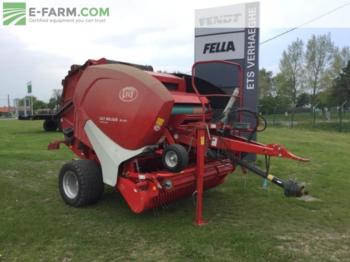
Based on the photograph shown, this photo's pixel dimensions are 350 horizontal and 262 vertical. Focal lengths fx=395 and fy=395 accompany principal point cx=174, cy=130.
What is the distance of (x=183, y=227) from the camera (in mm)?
4660

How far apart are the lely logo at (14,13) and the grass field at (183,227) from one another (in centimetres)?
787

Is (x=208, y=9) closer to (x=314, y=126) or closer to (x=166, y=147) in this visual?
(x=166, y=147)

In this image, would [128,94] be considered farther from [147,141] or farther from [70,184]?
[70,184]

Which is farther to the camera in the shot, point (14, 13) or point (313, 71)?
point (313, 71)

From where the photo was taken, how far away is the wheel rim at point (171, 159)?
4.49 m

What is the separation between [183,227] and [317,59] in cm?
4465

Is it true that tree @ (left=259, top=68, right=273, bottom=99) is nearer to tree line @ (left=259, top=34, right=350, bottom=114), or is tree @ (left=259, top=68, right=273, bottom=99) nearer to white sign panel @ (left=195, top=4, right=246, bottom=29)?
tree line @ (left=259, top=34, right=350, bottom=114)

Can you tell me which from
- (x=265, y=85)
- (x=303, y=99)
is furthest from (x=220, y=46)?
(x=265, y=85)

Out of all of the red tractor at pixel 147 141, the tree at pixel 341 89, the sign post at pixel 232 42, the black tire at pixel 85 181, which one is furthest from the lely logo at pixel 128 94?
the tree at pixel 341 89

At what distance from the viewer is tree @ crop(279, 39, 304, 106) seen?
153 ft

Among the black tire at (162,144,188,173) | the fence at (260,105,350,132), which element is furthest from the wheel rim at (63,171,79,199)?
the fence at (260,105,350,132)

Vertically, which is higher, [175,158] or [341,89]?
[341,89]

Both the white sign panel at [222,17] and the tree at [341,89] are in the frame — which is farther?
the tree at [341,89]

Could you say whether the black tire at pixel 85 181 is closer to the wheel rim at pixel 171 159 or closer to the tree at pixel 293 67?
the wheel rim at pixel 171 159
